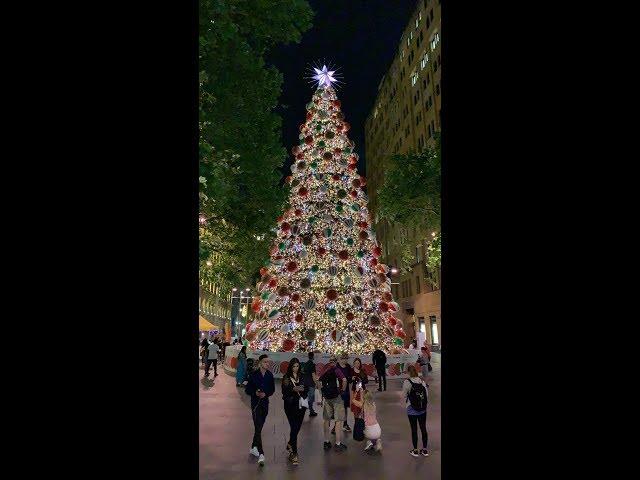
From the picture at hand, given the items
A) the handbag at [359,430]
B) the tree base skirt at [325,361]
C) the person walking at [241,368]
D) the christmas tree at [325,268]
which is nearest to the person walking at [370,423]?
the handbag at [359,430]

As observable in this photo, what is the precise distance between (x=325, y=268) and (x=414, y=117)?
3765cm

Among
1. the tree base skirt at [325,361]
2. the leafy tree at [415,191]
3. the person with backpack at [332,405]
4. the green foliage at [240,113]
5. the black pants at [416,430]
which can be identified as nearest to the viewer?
the black pants at [416,430]

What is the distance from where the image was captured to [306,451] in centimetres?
921

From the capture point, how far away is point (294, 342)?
748 inches

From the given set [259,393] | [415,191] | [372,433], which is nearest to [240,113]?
[259,393]

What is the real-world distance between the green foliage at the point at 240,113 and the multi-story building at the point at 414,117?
92.4 ft

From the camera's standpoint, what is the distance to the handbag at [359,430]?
9.19m

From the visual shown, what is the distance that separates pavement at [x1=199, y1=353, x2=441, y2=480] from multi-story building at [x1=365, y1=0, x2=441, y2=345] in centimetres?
3211

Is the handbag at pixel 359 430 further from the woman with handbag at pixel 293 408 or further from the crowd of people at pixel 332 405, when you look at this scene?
the woman with handbag at pixel 293 408
